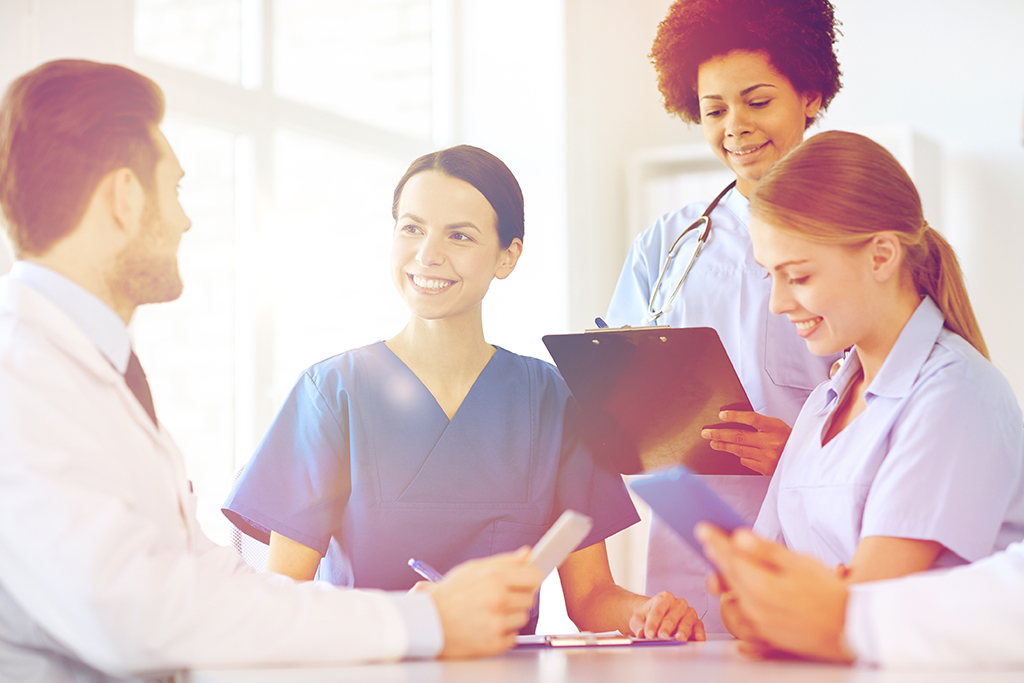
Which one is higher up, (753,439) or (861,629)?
(753,439)

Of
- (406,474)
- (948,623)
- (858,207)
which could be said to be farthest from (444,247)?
(948,623)

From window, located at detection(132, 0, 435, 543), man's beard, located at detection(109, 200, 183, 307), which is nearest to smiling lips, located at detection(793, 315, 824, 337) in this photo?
man's beard, located at detection(109, 200, 183, 307)

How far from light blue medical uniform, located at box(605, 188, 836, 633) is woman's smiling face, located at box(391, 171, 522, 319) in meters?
0.42

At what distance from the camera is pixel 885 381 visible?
1018 mm

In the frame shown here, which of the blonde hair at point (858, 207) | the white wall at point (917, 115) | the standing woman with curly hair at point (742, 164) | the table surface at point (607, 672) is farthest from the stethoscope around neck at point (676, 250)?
the white wall at point (917, 115)

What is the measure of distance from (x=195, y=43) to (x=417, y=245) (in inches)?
55.7

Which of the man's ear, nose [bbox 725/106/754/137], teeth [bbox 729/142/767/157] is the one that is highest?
nose [bbox 725/106/754/137]

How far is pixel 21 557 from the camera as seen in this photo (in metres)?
0.72

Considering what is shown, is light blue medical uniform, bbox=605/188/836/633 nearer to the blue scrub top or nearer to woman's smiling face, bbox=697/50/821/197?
woman's smiling face, bbox=697/50/821/197

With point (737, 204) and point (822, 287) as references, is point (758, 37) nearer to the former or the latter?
point (737, 204)

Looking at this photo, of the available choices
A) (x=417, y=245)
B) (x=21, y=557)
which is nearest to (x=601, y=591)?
(x=417, y=245)

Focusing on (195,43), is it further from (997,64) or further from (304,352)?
(997,64)

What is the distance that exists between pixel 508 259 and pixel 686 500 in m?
0.64

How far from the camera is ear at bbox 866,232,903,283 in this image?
1021mm
